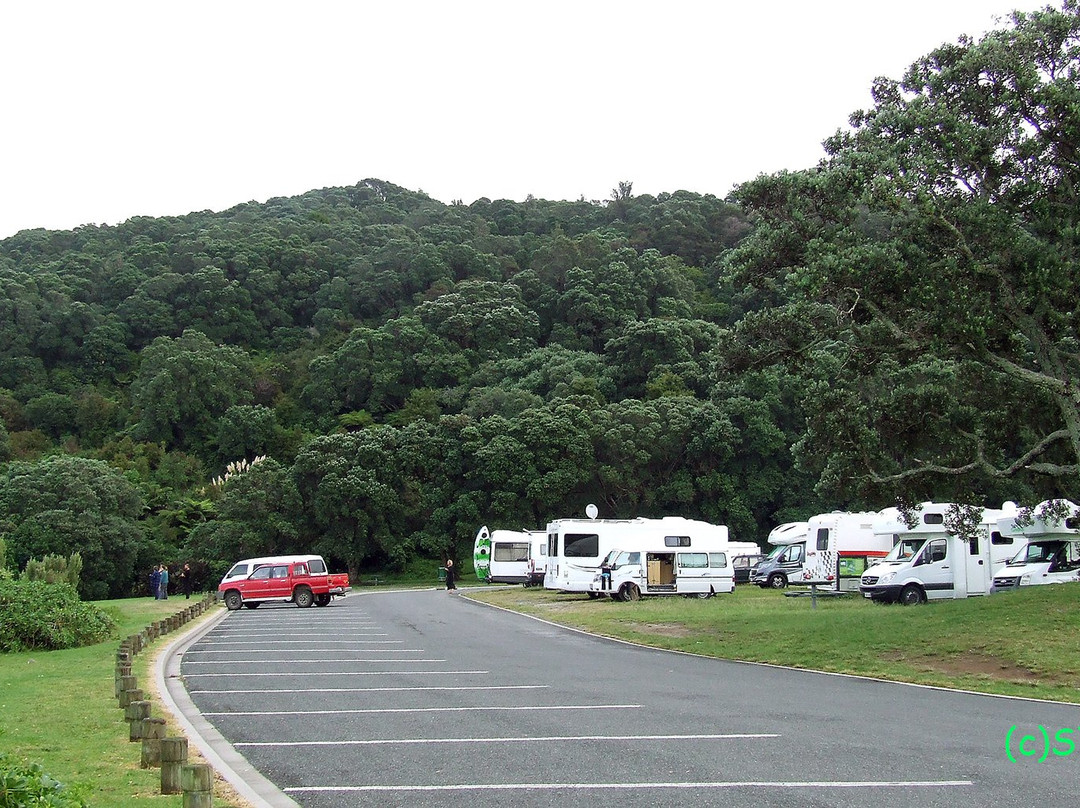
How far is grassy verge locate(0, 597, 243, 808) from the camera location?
7.65 m

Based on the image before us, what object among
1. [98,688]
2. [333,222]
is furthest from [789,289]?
[333,222]

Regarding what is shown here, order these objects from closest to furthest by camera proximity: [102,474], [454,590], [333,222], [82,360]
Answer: [454,590] < [102,474] < [82,360] < [333,222]

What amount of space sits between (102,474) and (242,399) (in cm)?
1863

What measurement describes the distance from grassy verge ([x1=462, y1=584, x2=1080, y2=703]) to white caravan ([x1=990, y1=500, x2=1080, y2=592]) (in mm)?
5646

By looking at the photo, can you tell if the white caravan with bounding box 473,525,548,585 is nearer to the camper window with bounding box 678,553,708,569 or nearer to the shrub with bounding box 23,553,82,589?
the camper window with bounding box 678,553,708,569

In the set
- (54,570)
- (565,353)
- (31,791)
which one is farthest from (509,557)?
(31,791)

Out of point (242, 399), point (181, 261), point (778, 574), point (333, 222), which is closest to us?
point (778, 574)

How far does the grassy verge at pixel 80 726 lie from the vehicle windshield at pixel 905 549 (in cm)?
2029

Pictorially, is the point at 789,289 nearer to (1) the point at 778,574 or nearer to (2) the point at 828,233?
(2) the point at 828,233

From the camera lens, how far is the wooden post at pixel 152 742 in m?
8.31

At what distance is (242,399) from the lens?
233ft

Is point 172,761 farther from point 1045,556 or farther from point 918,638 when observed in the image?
point 1045,556

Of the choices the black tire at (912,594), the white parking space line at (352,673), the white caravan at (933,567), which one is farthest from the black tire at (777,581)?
the white parking space line at (352,673)

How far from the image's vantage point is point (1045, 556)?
2761cm
